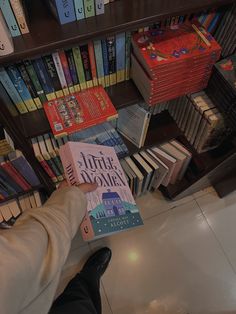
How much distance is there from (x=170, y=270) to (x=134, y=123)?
A: 2.76 feet

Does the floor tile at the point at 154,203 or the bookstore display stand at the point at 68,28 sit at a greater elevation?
the bookstore display stand at the point at 68,28

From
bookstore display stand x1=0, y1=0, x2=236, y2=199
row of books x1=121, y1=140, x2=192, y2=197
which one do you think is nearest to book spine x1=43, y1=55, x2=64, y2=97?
bookstore display stand x1=0, y1=0, x2=236, y2=199

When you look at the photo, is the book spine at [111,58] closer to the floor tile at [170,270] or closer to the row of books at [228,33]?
the row of books at [228,33]

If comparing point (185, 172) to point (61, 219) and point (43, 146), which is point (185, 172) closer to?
point (43, 146)

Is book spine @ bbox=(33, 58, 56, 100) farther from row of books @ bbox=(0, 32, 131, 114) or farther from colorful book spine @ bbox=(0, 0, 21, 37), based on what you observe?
colorful book spine @ bbox=(0, 0, 21, 37)

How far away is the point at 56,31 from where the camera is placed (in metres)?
0.61

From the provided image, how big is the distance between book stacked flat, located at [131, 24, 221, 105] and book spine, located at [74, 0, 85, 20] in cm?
21

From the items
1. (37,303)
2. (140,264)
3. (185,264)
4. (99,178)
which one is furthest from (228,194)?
(37,303)

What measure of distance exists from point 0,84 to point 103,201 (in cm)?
46

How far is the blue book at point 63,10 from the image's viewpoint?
57 centimetres

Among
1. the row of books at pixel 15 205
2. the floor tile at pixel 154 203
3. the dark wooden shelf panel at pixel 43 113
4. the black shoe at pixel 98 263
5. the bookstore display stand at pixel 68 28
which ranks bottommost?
the black shoe at pixel 98 263

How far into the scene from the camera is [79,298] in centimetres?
109

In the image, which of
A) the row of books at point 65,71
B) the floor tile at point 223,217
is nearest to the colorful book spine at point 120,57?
the row of books at point 65,71

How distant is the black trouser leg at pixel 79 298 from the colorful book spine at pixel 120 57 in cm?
87
